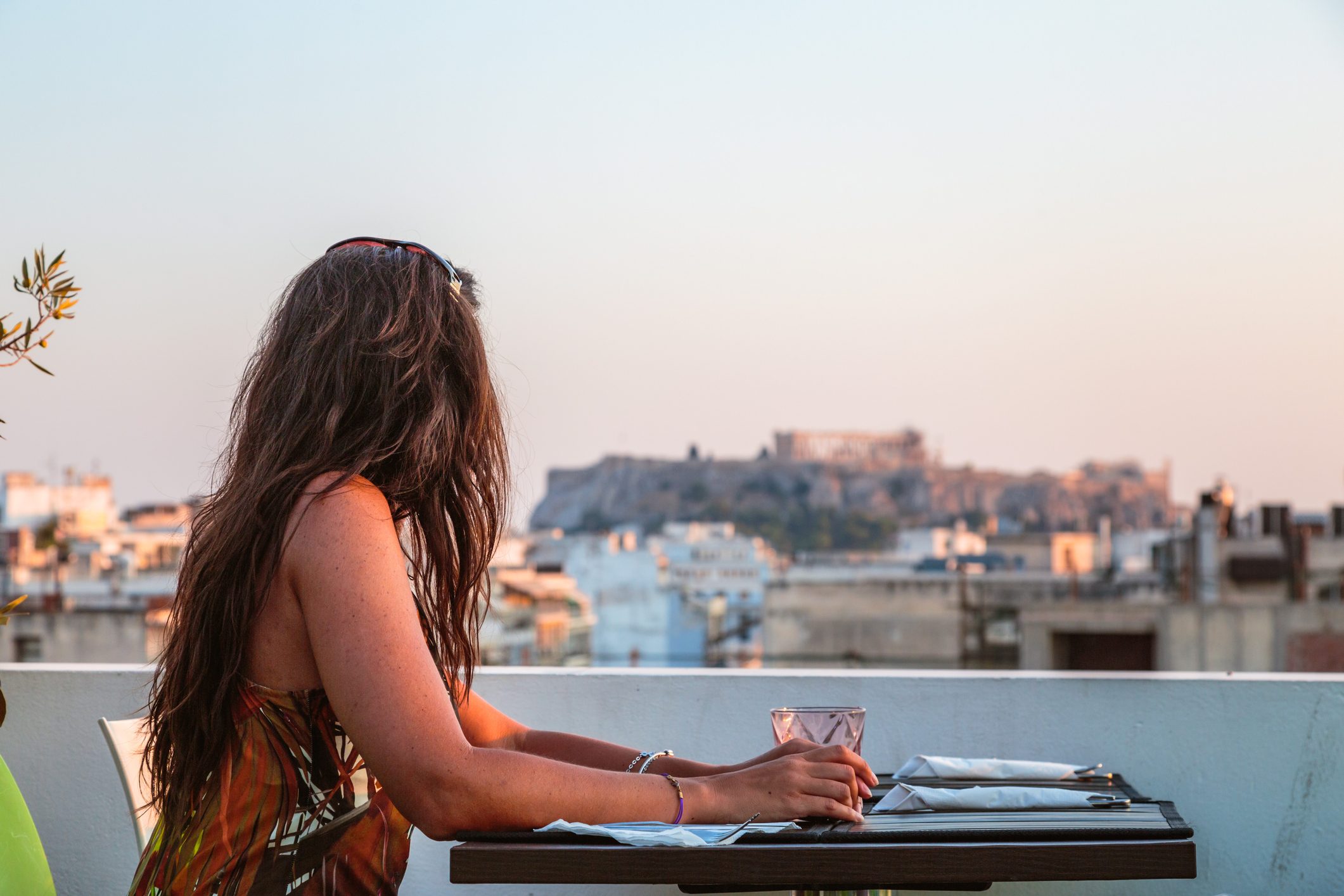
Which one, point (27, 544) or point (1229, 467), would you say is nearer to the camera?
point (27, 544)

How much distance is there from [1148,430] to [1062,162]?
1842cm

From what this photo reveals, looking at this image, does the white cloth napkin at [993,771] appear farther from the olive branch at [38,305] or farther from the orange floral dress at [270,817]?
the olive branch at [38,305]

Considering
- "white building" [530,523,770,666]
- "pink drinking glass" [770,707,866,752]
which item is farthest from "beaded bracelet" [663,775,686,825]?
"white building" [530,523,770,666]

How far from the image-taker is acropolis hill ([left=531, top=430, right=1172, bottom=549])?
65375mm

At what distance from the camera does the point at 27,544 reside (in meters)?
Answer: 33.3

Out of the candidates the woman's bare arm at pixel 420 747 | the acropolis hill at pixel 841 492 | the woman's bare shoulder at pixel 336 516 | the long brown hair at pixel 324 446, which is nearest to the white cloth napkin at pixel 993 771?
the woman's bare arm at pixel 420 747

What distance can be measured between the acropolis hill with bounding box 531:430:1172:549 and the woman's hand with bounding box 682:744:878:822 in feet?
200

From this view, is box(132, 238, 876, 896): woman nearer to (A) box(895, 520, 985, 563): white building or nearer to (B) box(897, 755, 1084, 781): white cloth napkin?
(B) box(897, 755, 1084, 781): white cloth napkin

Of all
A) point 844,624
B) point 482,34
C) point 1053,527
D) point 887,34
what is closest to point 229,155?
point 482,34

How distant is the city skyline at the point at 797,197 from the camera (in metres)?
18.6

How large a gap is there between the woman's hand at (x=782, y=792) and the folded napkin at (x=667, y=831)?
0.04ft

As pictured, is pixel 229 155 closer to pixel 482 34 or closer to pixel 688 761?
pixel 482 34

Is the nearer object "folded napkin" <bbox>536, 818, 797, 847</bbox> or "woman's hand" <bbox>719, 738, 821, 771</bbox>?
"folded napkin" <bbox>536, 818, 797, 847</bbox>

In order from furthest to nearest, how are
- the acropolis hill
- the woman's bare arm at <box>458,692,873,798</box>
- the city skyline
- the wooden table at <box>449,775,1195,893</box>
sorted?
the acropolis hill
the city skyline
the woman's bare arm at <box>458,692,873,798</box>
the wooden table at <box>449,775,1195,893</box>
